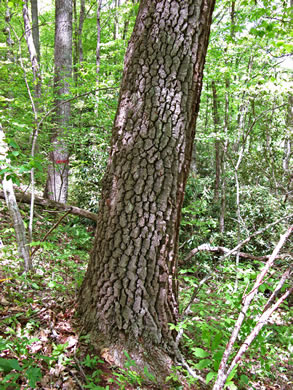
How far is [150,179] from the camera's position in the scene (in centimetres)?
204

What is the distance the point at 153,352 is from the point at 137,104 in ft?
6.32

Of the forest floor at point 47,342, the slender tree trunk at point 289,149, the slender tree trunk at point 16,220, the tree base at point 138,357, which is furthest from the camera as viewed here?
the slender tree trunk at point 289,149

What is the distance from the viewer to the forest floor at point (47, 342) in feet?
5.49

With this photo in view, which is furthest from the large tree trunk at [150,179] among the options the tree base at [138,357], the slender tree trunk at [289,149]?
the slender tree trunk at [289,149]

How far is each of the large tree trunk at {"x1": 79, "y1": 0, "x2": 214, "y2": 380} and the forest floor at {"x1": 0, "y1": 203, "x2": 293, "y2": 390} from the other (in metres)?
0.18

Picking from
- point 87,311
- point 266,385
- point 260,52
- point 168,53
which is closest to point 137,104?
point 168,53

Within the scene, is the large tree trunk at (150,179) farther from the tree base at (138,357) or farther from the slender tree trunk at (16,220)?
the slender tree trunk at (16,220)

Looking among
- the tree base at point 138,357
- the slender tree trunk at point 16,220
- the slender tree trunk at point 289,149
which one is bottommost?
the tree base at point 138,357

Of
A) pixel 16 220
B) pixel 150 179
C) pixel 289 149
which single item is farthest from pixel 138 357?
pixel 289 149

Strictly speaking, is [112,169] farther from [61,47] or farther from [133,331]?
[61,47]

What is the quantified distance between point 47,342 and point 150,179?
1.47m

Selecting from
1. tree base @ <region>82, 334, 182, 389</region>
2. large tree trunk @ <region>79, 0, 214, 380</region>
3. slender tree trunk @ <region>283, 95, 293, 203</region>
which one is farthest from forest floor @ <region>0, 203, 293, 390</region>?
slender tree trunk @ <region>283, 95, 293, 203</region>

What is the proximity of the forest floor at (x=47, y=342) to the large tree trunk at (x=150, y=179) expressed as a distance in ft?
0.59

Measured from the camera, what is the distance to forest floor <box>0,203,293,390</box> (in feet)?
5.49
